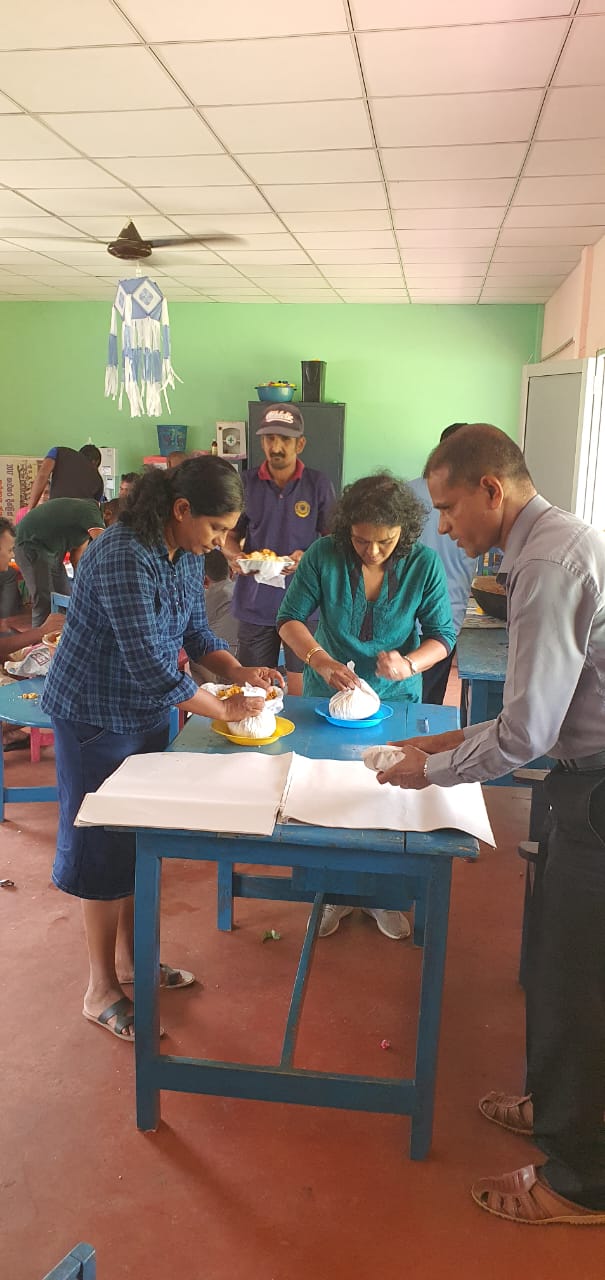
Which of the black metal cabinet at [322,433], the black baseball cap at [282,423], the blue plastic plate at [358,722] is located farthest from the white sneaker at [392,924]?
the black metal cabinet at [322,433]

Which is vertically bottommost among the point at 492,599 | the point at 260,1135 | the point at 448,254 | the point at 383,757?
the point at 260,1135

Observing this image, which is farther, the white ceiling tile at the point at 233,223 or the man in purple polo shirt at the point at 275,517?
the white ceiling tile at the point at 233,223

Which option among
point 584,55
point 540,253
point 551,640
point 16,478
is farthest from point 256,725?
point 16,478

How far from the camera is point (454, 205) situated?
4.41 metres

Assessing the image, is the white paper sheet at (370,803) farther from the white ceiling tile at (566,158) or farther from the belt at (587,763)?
the white ceiling tile at (566,158)

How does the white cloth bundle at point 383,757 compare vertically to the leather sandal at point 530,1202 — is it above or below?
above

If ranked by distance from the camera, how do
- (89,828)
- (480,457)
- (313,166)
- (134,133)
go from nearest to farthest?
1. (480,457)
2. (89,828)
3. (134,133)
4. (313,166)

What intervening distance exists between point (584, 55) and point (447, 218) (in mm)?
1891

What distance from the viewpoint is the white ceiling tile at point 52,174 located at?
4.04m

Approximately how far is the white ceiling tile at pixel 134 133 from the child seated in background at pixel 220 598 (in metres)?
1.83

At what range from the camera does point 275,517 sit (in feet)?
13.3

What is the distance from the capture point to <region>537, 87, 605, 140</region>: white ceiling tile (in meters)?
3.08

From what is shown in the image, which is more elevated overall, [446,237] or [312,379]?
[446,237]

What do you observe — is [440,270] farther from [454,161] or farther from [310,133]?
[310,133]
